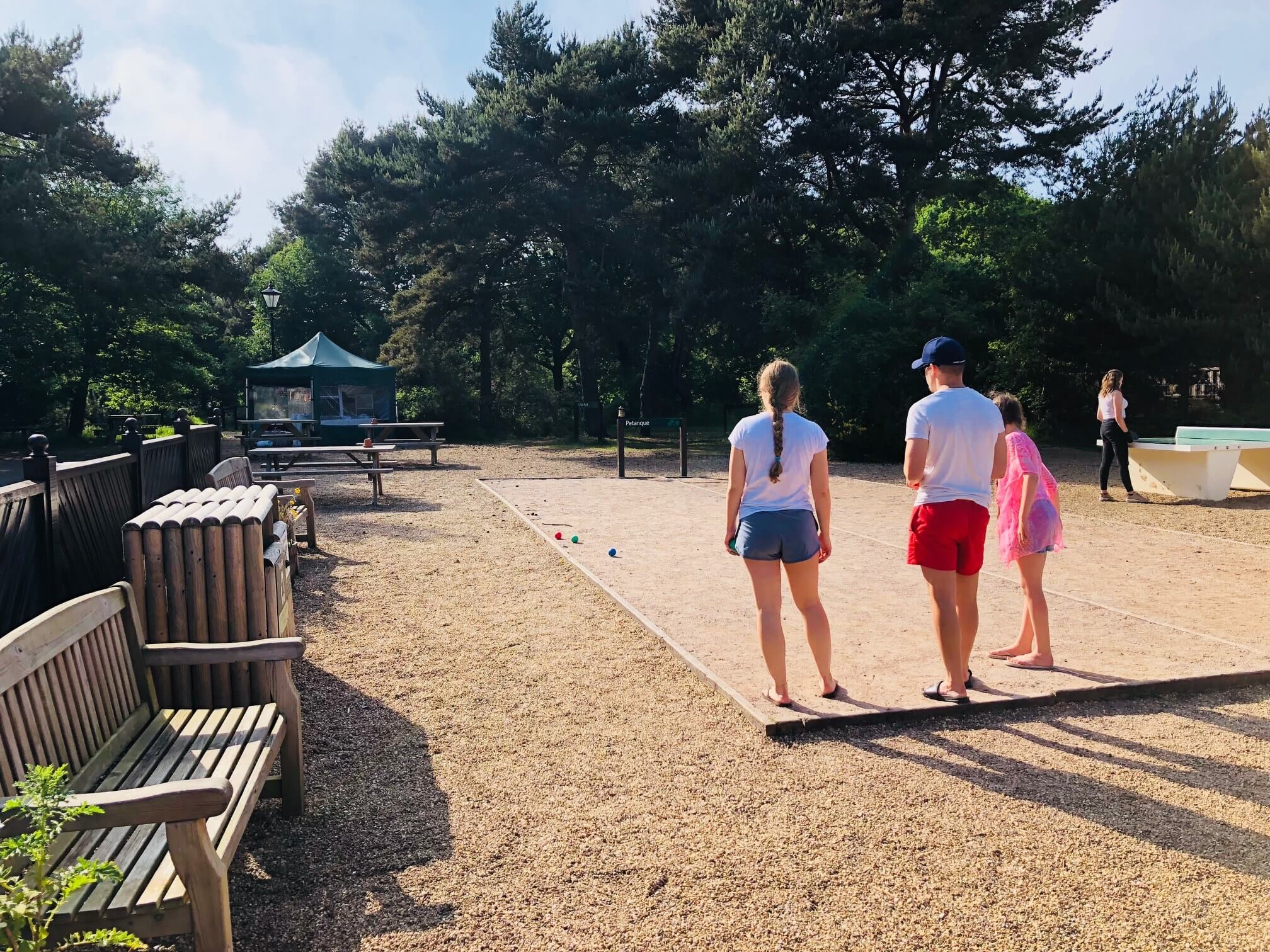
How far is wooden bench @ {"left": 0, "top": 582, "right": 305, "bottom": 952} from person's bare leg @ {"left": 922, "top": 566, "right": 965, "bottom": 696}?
9.28ft

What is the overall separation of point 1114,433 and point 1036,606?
9860mm

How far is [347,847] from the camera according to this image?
3.41 meters

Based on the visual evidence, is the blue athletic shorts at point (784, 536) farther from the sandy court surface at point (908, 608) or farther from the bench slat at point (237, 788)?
the bench slat at point (237, 788)

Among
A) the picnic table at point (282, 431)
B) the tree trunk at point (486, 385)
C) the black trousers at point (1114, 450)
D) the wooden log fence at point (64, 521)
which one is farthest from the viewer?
Answer: the tree trunk at point (486, 385)

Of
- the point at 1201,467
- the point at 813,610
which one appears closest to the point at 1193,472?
the point at 1201,467

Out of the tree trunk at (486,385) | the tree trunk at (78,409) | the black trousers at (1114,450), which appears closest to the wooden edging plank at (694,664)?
the black trousers at (1114,450)

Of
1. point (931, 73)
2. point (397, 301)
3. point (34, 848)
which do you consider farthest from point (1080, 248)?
point (34, 848)

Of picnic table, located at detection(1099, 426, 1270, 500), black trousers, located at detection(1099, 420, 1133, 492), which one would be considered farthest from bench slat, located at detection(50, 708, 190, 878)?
picnic table, located at detection(1099, 426, 1270, 500)

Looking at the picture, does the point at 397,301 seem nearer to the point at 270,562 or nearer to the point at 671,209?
the point at 671,209

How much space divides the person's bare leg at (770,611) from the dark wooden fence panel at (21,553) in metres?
2.99

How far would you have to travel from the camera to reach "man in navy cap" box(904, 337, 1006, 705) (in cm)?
450

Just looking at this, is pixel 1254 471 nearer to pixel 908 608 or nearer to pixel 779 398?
pixel 908 608

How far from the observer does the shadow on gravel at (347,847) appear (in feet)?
9.45

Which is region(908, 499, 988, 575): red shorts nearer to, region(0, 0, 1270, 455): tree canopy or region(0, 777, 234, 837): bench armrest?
region(0, 777, 234, 837): bench armrest
